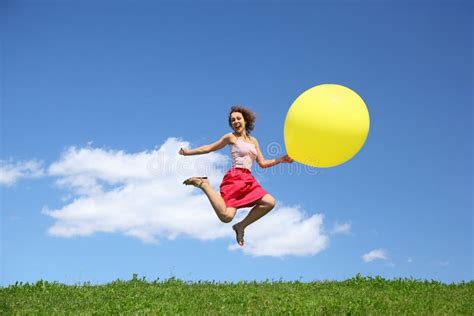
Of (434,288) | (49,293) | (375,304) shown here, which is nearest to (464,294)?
(434,288)

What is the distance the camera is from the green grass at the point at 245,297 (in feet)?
32.7

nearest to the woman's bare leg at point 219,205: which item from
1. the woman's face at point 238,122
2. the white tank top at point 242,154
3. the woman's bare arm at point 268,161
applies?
the white tank top at point 242,154

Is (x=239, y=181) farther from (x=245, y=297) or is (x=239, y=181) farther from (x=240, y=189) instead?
(x=245, y=297)

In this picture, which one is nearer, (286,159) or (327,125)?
(327,125)

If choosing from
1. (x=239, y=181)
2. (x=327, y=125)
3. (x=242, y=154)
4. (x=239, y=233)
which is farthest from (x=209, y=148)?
(x=327, y=125)

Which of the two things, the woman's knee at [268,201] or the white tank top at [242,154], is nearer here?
the woman's knee at [268,201]

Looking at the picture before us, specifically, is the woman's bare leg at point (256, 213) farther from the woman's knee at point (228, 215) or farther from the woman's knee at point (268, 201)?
the woman's knee at point (228, 215)

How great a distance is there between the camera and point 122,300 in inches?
422

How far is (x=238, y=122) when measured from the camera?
35.4 feet

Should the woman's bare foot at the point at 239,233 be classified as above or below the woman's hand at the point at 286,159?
below

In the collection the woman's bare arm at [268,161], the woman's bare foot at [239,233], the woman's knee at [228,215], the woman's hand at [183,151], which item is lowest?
the woman's bare foot at [239,233]

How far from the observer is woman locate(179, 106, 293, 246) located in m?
10.2

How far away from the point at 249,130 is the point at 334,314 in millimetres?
3621

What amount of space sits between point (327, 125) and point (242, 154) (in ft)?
5.74
